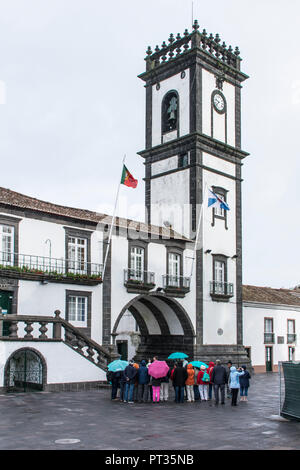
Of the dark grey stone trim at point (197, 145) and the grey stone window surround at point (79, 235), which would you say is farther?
the dark grey stone trim at point (197, 145)

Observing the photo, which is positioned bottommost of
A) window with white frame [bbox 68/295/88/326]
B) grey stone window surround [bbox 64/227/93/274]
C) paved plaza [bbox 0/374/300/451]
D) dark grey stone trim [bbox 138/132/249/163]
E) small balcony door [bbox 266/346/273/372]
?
small balcony door [bbox 266/346/273/372]

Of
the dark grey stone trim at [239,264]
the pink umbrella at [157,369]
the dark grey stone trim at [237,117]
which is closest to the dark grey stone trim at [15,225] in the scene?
the pink umbrella at [157,369]

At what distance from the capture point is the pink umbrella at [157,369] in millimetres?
19000

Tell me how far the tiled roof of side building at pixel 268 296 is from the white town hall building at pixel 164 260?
193 mm

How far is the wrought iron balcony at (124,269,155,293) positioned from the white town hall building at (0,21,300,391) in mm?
69

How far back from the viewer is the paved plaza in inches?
449

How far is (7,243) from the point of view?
2541 cm

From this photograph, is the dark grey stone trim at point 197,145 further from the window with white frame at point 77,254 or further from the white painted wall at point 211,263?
the window with white frame at point 77,254

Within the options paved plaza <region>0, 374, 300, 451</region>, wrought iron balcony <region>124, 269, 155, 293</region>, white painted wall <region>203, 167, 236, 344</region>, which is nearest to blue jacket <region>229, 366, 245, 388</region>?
paved plaza <region>0, 374, 300, 451</region>

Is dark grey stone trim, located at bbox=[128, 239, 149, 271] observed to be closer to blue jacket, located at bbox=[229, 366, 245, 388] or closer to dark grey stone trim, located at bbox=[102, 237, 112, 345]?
dark grey stone trim, located at bbox=[102, 237, 112, 345]

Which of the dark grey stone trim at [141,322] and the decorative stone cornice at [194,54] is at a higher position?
the decorative stone cornice at [194,54]

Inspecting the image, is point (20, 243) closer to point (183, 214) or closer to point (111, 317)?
point (111, 317)

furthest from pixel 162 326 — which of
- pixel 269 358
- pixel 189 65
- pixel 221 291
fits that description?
pixel 189 65

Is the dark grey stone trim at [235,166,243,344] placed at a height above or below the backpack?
above
